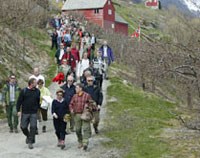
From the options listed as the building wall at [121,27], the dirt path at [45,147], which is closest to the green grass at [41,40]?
the dirt path at [45,147]

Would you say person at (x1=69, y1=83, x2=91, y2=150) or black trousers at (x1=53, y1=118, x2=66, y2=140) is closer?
person at (x1=69, y1=83, x2=91, y2=150)

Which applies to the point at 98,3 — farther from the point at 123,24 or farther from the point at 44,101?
the point at 44,101

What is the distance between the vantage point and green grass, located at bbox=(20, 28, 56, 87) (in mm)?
28769

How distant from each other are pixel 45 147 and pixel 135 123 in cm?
453

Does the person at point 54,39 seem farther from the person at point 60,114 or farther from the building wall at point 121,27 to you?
the building wall at point 121,27

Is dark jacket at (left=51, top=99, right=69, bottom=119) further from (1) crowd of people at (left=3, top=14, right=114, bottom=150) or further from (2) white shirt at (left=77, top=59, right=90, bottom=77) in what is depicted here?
(2) white shirt at (left=77, top=59, right=90, bottom=77)

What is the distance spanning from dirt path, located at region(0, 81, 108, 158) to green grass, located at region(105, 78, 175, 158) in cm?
69

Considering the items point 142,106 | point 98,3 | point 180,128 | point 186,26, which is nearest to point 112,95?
point 142,106

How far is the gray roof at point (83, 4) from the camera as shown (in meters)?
83.6

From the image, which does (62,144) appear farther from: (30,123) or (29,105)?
(29,105)

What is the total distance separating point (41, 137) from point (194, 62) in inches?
268

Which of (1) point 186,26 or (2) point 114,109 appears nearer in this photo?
(1) point 186,26

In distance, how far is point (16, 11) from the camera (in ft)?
82.9

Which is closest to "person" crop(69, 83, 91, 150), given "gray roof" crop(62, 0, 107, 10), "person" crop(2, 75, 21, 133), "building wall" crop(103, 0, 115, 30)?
"person" crop(2, 75, 21, 133)
